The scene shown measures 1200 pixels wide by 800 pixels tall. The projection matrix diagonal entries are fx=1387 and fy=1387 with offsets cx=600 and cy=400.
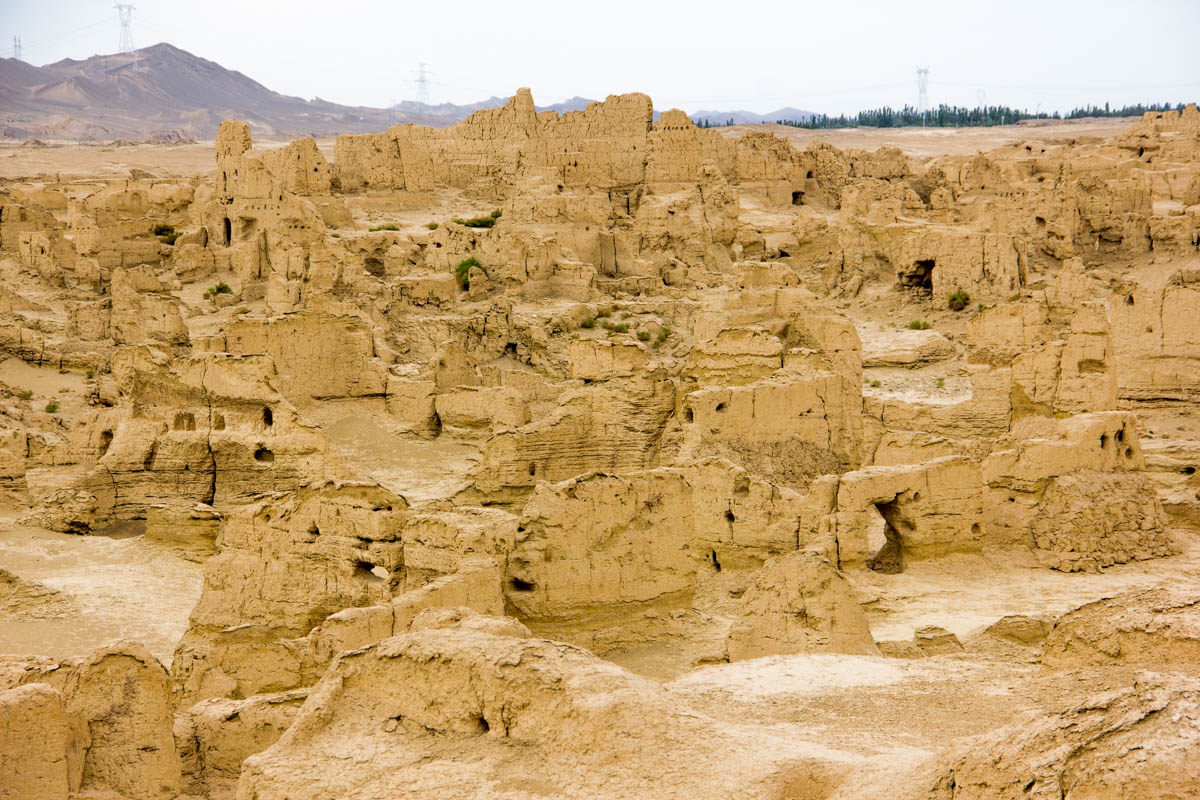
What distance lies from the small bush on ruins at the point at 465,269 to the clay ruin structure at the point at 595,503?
0.29 feet

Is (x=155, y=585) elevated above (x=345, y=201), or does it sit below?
below

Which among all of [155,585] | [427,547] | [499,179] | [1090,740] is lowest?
[155,585]

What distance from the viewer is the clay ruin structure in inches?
259

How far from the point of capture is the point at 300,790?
6270mm

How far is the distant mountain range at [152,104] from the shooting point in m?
118

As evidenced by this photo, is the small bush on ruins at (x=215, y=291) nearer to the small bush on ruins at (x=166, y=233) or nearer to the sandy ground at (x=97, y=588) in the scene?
the small bush on ruins at (x=166, y=233)


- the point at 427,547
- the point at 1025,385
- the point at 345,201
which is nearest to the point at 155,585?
the point at 427,547

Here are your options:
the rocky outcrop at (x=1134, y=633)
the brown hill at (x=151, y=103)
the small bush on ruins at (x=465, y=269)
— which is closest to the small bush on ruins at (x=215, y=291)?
the small bush on ruins at (x=465, y=269)

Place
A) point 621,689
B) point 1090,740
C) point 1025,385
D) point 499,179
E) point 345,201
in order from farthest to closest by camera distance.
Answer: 1. point 499,179
2. point 345,201
3. point 1025,385
4. point 621,689
5. point 1090,740

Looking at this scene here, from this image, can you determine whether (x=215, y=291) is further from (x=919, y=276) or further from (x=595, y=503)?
(x=595, y=503)

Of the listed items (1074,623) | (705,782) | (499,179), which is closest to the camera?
(705,782)

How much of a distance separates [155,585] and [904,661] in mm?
8033

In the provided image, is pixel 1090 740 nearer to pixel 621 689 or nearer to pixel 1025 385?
pixel 621 689

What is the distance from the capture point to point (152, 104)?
467ft
